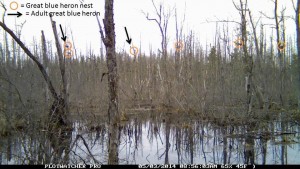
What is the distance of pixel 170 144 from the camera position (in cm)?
791

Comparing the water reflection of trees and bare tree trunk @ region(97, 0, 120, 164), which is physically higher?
bare tree trunk @ region(97, 0, 120, 164)

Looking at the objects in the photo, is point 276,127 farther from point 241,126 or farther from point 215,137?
point 215,137

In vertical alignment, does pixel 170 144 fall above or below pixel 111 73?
below

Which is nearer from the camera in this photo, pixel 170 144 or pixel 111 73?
pixel 111 73

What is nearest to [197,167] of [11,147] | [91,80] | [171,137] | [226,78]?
[171,137]

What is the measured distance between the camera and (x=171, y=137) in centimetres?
877

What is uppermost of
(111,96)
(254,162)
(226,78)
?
(226,78)

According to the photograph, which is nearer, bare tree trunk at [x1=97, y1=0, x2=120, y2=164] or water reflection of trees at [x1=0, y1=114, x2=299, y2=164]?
bare tree trunk at [x1=97, y1=0, x2=120, y2=164]

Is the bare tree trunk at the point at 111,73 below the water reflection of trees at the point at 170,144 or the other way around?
the other way around

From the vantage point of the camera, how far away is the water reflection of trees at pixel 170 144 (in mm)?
5191

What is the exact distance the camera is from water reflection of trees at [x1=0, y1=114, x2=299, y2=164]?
17.0 feet

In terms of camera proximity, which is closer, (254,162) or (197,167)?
(197,167)

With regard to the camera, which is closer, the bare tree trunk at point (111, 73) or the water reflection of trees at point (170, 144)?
the bare tree trunk at point (111, 73)

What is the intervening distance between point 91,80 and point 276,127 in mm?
14202
